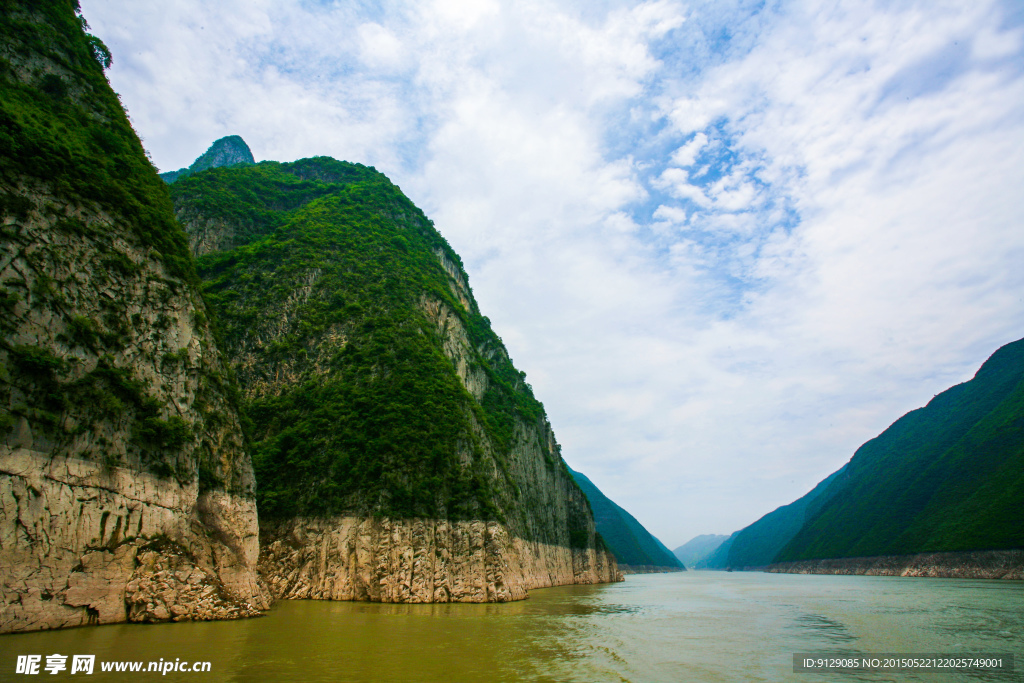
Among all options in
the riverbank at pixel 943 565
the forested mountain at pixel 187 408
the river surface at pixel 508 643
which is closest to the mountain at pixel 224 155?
the forested mountain at pixel 187 408

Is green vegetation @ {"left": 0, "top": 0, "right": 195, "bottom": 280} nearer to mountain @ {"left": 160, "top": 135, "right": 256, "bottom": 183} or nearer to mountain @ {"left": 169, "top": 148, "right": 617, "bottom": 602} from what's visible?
mountain @ {"left": 169, "top": 148, "right": 617, "bottom": 602}

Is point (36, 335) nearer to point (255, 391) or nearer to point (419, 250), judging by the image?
point (255, 391)

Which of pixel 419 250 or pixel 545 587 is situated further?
pixel 419 250

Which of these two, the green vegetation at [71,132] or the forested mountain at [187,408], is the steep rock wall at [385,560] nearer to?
the forested mountain at [187,408]

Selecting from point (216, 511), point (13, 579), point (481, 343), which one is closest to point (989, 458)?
point (481, 343)

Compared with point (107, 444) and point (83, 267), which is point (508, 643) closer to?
point (107, 444)

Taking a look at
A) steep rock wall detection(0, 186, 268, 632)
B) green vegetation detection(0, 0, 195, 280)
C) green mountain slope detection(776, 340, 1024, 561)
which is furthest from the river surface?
green mountain slope detection(776, 340, 1024, 561)

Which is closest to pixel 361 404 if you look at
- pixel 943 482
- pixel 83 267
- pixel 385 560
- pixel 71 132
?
pixel 385 560
